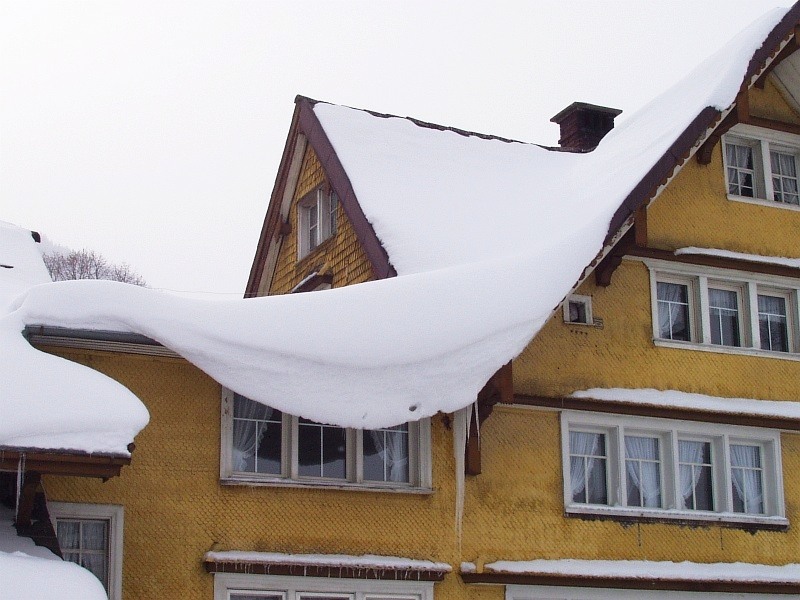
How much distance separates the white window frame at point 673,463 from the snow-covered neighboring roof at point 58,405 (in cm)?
603

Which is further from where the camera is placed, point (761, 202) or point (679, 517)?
point (761, 202)

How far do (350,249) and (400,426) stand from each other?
3.80m

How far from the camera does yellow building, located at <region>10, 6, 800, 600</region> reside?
43.7ft

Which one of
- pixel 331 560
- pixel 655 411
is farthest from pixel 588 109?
pixel 331 560

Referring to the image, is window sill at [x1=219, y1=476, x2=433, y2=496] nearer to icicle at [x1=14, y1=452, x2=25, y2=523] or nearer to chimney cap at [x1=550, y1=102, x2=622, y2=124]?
icicle at [x1=14, y1=452, x2=25, y2=523]

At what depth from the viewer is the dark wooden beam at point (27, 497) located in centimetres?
1124

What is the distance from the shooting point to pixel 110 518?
42.0 ft

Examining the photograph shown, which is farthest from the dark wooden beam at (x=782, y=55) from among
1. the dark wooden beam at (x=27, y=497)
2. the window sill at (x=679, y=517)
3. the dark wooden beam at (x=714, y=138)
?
the dark wooden beam at (x=27, y=497)

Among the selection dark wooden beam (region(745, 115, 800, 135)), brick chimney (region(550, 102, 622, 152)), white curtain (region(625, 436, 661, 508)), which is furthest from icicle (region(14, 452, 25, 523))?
brick chimney (region(550, 102, 622, 152))

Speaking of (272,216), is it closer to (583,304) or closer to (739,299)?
(583,304)

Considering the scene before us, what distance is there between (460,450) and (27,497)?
16.4ft

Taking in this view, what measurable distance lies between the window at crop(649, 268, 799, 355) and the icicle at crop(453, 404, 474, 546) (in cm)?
314

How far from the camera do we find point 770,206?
1784 cm

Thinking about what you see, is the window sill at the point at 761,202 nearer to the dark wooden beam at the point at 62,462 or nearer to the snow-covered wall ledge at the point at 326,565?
the snow-covered wall ledge at the point at 326,565
